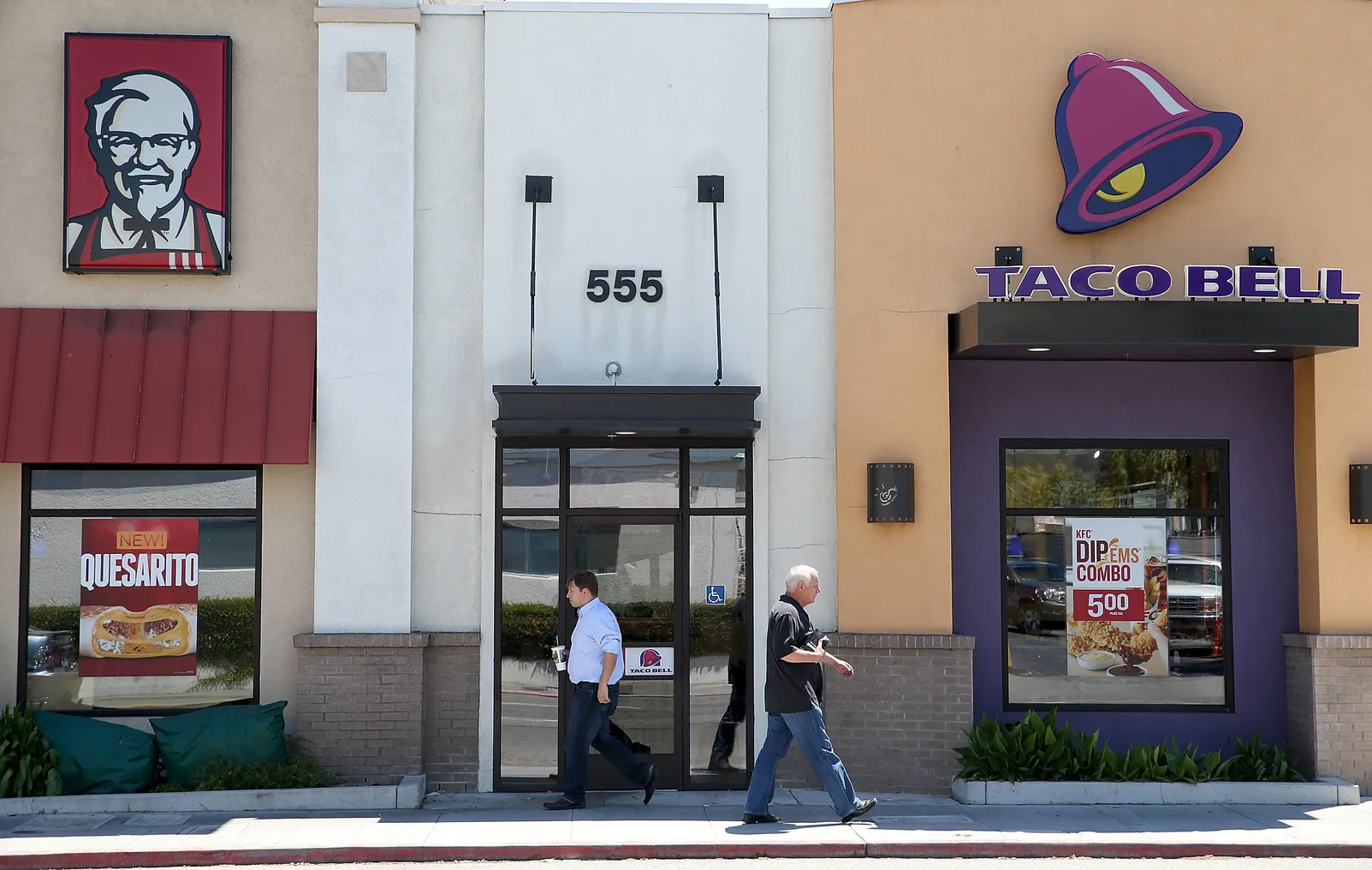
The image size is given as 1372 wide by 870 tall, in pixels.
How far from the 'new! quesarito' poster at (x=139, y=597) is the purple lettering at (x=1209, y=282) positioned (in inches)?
358

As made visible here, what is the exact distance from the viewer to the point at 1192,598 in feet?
38.8

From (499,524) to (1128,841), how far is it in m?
5.80

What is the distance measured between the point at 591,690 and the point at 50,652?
4.96 meters

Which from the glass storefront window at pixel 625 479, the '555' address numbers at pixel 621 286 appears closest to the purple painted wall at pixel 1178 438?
the glass storefront window at pixel 625 479

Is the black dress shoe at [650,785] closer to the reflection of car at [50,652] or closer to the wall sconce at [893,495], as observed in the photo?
the wall sconce at [893,495]

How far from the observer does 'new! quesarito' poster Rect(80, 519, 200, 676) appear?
11133 millimetres

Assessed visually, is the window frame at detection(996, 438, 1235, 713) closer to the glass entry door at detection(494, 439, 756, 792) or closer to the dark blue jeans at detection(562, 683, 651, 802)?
the glass entry door at detection(494, 439, 756, 792)

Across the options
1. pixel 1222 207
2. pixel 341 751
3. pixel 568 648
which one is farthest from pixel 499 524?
pixel 1222 207

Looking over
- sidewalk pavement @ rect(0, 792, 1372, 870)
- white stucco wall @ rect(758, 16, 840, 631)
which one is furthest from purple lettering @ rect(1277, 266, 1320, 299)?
sidewalk pavement @ rect(0, 792, 1372, 870)

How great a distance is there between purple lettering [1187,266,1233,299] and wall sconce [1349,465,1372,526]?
2105 mm

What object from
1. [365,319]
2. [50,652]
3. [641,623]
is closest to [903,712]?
[641,623]

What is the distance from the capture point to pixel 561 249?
37.5 ft

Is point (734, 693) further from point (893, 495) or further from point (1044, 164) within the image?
point (1044, 164)

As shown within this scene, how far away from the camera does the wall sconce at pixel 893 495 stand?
11.1m
